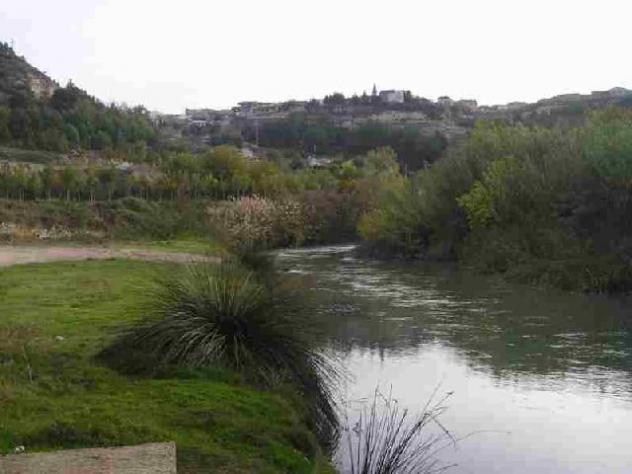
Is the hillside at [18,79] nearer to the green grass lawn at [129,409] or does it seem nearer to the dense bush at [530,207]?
the dense bush at [530,207]

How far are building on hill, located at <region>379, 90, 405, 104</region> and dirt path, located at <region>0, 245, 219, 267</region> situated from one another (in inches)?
4375

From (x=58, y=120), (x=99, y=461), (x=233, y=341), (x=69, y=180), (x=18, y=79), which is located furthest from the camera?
(x=18, y=79)

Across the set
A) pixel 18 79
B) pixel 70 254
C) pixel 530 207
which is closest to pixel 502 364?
pixel 70 254

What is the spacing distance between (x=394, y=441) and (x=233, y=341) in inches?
103

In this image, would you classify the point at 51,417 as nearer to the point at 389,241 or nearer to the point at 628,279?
the point at 628,279

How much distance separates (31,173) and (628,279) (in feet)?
120

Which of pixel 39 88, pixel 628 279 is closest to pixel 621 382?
pixel 628 279

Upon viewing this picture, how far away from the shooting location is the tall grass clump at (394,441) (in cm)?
691

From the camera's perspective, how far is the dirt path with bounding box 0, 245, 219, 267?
74.7 ft

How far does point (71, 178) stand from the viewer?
49094 mm

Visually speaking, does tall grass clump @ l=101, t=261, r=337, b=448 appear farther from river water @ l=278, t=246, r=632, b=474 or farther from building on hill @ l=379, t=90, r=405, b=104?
building on hill @ l=379, t=90, r=405, b=104

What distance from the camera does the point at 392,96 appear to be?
150 metres

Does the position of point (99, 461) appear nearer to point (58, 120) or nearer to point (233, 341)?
point (233, 341)

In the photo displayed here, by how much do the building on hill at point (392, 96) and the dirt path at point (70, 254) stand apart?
365 feet
